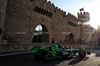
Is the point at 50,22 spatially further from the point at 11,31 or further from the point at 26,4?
the point at 11,31

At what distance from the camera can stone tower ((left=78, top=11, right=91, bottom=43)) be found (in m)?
36.2

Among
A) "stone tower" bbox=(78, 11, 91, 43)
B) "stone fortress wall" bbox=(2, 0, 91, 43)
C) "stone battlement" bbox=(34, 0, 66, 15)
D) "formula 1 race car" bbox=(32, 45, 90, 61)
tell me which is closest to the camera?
"formula 1 race car" bbox=(32, 45, 90, 61)

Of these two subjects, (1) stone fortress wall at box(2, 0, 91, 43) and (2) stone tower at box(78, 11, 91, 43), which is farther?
(2) stone tower at box(78, 11, 91, 43)

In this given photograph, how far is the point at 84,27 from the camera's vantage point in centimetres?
3653

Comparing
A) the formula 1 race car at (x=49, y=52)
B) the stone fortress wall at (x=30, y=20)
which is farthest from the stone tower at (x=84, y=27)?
the formula 1 race car at (x=49, y=52)

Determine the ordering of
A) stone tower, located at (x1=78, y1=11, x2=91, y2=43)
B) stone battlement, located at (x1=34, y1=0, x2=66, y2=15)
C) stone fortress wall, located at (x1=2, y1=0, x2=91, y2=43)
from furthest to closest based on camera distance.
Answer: stone tower, located at (x1=78, y1=11, x2=91, y2=43) → stone battlement, located at (x1=34, y1=0, x2=66, y2=15) → stone fortress wall, located at (x1=2, y1=0, x2=91, y2=43)

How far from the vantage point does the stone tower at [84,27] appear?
3619 cm

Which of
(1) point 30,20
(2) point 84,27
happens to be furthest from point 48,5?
(2) point 84,27

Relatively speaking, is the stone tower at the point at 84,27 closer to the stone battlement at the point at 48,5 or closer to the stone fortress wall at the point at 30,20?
the stone fortress wall at the point at 30,20

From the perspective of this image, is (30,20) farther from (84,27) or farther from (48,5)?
(84,27)

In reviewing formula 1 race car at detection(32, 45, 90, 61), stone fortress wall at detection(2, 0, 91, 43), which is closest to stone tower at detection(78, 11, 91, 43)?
stone fortress wall at detection(2, 0, 91, 43)

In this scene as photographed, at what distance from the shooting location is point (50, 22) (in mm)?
20719

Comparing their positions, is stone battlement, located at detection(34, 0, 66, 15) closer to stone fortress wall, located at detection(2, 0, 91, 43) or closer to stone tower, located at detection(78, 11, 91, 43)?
stone fortress wall, located at detection(2, 0, 91, 43)

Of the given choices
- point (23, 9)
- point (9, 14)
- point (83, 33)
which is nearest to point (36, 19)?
point (23, 9)
